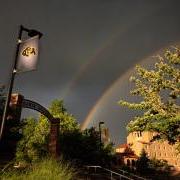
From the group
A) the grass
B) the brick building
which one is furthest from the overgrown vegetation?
the brick building

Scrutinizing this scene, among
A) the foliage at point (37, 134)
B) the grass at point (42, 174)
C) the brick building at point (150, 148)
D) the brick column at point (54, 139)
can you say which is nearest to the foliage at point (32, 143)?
the foliage at point (37, 134)

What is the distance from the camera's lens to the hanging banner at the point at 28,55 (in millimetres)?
8536

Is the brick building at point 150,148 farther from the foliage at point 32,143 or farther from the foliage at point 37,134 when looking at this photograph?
the foliage at point 32,143

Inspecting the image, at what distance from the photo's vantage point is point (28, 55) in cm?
870

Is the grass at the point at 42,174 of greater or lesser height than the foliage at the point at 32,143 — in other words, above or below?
below

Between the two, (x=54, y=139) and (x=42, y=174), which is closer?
(x=42, y=174)

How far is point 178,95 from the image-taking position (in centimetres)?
2142

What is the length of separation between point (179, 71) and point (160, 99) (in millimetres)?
2376

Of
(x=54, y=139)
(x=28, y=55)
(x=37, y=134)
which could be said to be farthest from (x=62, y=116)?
(x=28, y=55)

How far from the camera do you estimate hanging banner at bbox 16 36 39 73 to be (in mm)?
8536

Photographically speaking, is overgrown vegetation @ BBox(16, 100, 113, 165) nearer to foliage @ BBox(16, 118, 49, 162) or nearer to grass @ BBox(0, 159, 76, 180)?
foliage @ BBox(16, 118, 49, 162)

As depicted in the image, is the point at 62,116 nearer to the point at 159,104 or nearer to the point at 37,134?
the point at 37,134

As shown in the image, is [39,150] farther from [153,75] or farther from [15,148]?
[153,75]

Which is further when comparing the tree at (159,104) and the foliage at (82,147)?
the foliage at (82,147)
